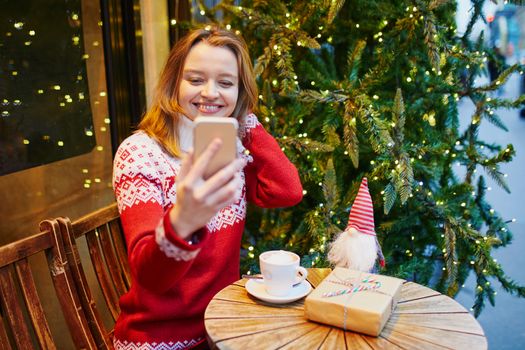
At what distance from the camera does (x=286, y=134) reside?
213 centimetres

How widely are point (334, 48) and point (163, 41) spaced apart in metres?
0.94

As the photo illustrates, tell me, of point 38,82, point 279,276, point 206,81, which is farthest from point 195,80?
point 38,82

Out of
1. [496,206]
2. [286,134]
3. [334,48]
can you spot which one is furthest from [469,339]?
[496,206]

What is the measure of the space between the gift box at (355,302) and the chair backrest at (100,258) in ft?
2.48

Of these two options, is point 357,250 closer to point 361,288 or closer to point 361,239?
point 361,239

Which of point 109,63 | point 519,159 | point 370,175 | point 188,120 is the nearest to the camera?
point 188,120

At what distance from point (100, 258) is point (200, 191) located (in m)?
0.93

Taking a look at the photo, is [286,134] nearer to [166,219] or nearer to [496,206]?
[166,219]

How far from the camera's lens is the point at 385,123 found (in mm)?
1830

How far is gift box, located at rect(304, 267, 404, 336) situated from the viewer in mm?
1055

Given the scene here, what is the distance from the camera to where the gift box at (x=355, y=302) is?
41.5 inches

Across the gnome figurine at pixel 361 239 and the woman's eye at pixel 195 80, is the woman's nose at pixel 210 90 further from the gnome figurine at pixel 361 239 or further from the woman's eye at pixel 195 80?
the gnome figurine at pixel 361 239

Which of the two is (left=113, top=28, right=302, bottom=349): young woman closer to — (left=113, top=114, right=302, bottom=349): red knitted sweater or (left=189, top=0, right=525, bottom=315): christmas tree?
(left=113, top=114, right=302, bottom=349): red knitted sweater

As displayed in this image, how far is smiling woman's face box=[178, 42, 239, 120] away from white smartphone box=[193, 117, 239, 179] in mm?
437
